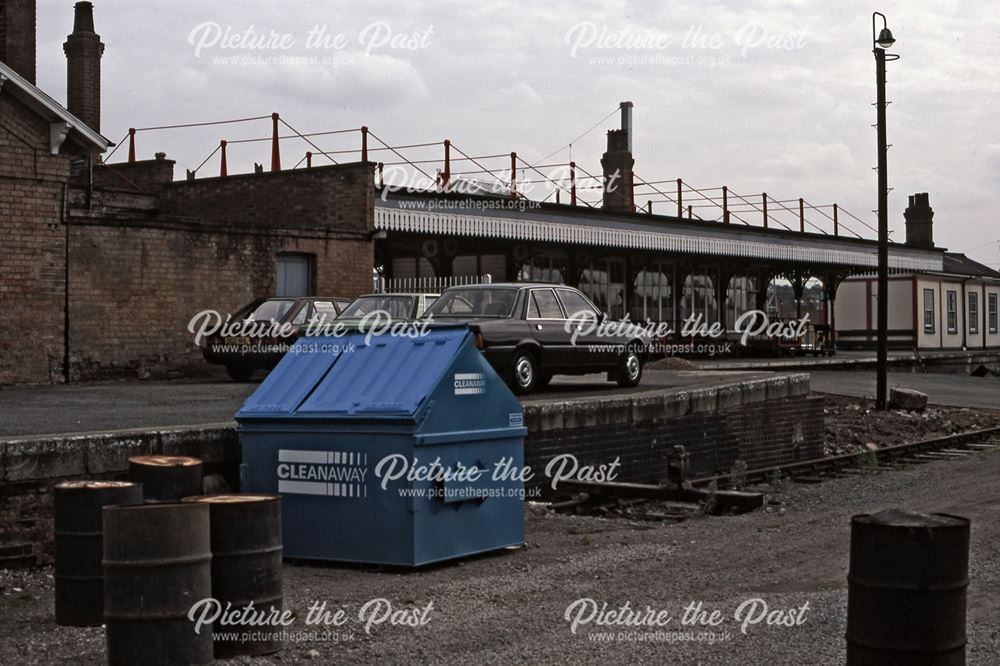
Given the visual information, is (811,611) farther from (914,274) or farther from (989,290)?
(989,290)

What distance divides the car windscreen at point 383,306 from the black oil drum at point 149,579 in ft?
37.2

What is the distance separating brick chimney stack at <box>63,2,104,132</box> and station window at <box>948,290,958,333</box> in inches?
1322

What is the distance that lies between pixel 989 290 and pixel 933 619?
175ft

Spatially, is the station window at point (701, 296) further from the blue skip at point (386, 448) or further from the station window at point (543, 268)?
the blue skip at point (386, 448)

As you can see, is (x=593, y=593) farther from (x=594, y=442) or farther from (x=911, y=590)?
(x=594, y=442)

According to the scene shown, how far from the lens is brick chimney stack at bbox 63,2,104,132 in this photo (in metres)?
33.2

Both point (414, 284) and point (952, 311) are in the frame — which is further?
point (952, 311)

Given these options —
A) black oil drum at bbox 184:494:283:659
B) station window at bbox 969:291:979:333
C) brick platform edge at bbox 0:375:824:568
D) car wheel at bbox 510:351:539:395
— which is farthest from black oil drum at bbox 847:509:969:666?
station window at bbox 969:291:979:333

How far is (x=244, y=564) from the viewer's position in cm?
657

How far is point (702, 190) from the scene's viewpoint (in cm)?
3422

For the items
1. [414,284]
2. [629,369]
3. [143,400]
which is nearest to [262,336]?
[143,400]

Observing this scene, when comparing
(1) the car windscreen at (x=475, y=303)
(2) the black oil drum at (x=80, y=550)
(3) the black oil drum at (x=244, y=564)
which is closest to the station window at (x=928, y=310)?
(1) the car windscreen at (x=475, y=303)

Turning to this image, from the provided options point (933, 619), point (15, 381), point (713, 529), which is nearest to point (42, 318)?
point (15, 381)

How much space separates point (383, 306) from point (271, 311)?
3.25 m
